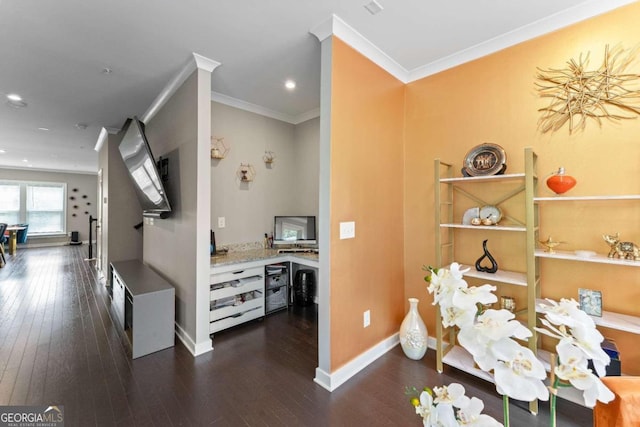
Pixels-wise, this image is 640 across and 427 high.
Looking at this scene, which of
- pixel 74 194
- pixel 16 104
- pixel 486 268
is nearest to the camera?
pixel 486 268

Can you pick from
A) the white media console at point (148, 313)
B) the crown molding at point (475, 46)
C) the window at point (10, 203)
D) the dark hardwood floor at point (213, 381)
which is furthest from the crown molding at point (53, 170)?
the crown molding at point (475, 46)

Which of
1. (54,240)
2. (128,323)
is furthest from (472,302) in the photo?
(54,240)

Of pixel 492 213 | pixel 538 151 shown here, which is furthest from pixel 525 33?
pixel 492 213

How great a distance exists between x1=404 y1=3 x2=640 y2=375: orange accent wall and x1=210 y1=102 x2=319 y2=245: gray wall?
1559mm

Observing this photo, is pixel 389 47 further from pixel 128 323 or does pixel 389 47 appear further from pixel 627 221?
pixel 128 323

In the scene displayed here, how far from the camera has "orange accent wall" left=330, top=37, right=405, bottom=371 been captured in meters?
2.07

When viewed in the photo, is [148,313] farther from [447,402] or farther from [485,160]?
[485,160]

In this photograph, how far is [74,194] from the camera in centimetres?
962

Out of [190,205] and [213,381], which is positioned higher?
[190,205]

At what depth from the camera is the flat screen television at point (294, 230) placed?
12.0ft

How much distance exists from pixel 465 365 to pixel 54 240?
41.3 ft

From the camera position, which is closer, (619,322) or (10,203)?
(619,322)

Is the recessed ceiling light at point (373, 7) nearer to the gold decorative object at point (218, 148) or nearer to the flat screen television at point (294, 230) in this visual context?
the gold decorative object at point (218, 148)

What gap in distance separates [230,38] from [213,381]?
267 cm
